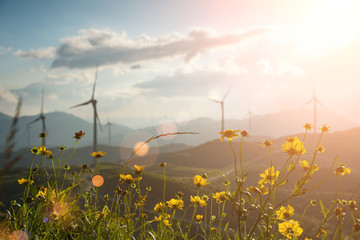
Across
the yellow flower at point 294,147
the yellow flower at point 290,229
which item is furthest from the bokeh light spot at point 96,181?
the yellow flower at point 294,147

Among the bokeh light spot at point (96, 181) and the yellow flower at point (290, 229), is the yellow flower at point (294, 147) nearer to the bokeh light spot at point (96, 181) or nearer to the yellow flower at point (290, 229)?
the yellow flower at point (290, 229)

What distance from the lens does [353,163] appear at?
6053 cm

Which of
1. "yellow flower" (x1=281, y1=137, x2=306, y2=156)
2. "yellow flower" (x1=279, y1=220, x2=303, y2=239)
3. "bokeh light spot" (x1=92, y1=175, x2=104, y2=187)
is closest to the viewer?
"yellow flower" (x1=281, y1=137, x2=306, y2=156)

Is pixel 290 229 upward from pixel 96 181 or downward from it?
downward

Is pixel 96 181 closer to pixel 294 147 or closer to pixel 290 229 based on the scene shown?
pixel 290 229

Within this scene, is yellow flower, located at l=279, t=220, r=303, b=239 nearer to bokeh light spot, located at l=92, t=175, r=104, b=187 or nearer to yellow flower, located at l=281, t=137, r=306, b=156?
yellow flower, located at l=281, t=137, r=306, b=156

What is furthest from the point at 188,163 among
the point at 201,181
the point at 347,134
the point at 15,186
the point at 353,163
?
the point at 201,181

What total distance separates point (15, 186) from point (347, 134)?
294 feet

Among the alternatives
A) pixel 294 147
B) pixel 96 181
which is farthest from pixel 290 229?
pixel 96 181

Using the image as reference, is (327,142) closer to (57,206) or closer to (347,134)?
(347,134)

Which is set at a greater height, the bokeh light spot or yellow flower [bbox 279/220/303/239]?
the bokeh light spot

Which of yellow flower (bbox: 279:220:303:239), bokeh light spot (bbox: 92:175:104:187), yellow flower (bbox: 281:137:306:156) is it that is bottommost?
yellow flower (bbox: 279:220:303:239)

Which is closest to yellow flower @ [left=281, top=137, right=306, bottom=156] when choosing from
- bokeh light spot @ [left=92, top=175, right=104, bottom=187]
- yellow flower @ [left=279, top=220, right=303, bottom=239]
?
yellow flower @ [left=279, top=220, right=303, bottom=239]

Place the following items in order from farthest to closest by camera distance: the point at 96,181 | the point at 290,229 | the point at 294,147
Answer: the point at 96,181
the point at 290,229
the point at 294,147
